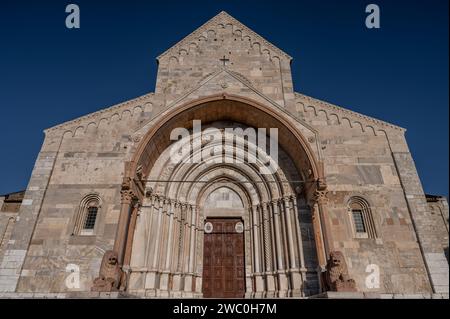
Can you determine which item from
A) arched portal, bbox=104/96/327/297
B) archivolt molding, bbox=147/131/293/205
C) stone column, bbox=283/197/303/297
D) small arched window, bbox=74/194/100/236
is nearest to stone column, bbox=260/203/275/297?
arched portal, bbox=104/96/327/297

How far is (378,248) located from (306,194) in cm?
294

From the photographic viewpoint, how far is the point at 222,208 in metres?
12.3

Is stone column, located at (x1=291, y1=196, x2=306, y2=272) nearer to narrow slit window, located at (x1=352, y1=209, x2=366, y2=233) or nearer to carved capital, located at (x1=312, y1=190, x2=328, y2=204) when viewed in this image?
carved capital, located at (x1=312, y1=190, x2=328, y2=204)

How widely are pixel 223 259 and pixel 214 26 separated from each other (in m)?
11.6

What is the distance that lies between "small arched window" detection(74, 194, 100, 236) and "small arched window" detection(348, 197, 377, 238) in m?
9.07

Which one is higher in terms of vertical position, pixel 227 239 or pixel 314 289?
pixel 227 239

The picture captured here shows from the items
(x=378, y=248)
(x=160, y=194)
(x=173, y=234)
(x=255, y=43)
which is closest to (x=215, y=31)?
(x=255, y=43)

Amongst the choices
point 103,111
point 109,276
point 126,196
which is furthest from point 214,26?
point 109,276

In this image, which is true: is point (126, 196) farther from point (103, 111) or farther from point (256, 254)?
point (256, 254)

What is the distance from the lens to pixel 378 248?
Answer: 9516 millimetres

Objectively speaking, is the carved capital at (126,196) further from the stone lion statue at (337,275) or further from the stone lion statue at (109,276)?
the stone lion statue at (337,275)
